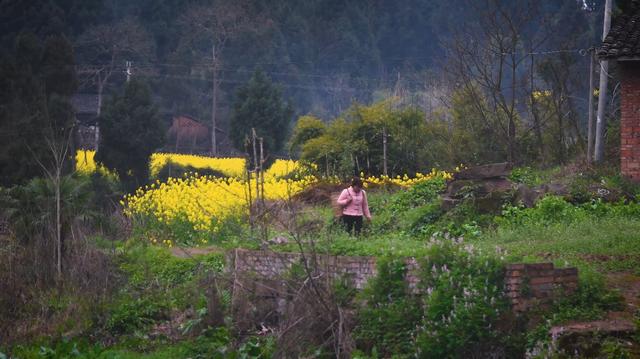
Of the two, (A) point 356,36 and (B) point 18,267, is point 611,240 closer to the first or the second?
(B) point 18,267

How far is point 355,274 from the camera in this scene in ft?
43.9

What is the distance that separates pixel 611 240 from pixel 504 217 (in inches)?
166

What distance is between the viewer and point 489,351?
1082 centimetres

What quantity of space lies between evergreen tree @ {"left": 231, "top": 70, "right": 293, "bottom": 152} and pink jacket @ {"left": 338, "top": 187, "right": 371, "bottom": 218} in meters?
30.1

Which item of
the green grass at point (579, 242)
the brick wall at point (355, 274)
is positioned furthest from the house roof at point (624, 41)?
the brick wall at point (355, 274)

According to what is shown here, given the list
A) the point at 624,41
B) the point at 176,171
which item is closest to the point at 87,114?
the point at 176,171

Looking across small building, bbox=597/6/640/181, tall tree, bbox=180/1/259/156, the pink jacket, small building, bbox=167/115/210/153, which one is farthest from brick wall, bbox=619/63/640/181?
tall tree, bbox=180/1/259/156

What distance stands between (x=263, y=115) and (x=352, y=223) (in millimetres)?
31216

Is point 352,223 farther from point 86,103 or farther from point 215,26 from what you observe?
point 215,26

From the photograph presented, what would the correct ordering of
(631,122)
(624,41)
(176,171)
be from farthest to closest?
(176,171) → (631,122) → (624,41)

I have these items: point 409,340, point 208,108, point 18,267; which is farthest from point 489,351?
point 208,108

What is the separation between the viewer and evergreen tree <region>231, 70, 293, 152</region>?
160 feet

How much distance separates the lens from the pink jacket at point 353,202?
18.1 meters

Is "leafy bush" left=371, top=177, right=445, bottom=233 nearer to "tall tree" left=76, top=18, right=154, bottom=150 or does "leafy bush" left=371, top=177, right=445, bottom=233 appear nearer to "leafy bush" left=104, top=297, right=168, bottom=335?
"leafy bush" left=104, top=297, right=168, bottom=335
